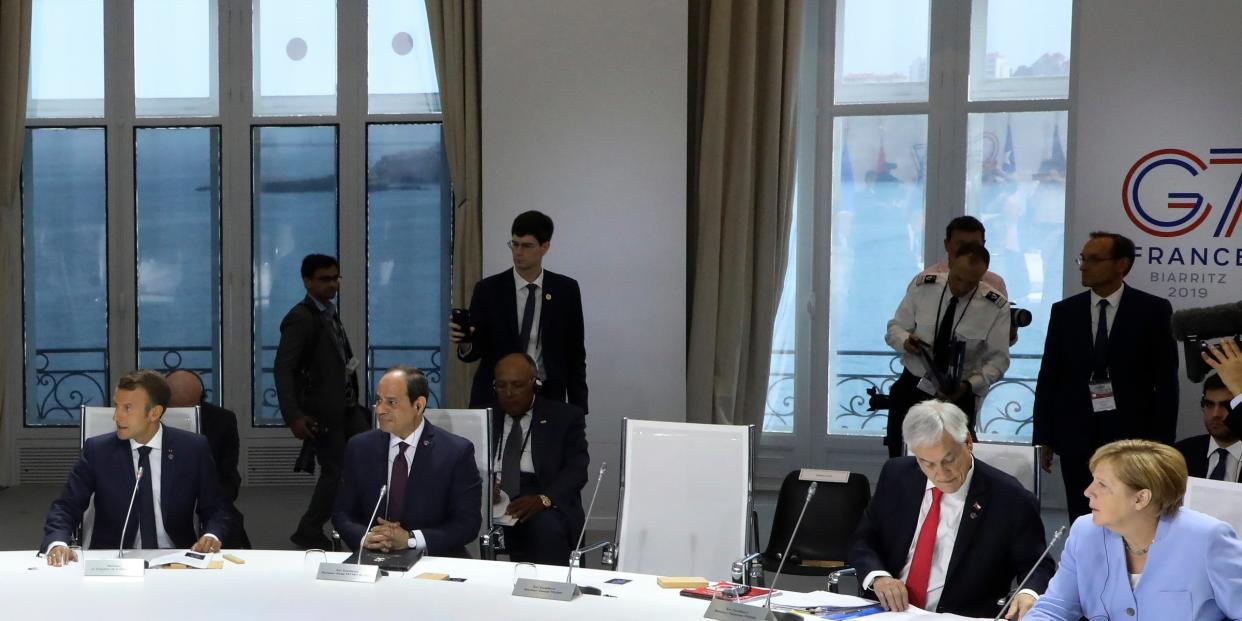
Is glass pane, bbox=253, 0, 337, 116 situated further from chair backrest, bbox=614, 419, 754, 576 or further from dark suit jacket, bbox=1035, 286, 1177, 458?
dark suit jacket, bbox=1035, 286, 1177, 458

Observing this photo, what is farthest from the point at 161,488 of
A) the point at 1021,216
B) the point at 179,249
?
the point at 1021,216

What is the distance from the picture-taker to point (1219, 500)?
338 cm

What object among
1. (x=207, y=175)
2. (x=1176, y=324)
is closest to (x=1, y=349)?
(x=207, y=175)

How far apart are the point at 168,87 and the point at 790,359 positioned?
4218mm

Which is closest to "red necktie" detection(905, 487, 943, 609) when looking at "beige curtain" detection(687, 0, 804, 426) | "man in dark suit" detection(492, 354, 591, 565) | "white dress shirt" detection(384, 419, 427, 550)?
"man in dark suit" detection(492, 354, 591, 565)

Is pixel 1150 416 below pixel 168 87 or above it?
below

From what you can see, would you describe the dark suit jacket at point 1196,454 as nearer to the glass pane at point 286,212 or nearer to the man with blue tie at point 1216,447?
the man with blue tie at point 1216,447

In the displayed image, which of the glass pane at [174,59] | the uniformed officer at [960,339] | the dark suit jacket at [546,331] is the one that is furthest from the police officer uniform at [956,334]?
the glass pane at [174,59]

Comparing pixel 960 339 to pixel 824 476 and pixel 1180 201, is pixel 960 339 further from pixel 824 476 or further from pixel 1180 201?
pixel 1180 201

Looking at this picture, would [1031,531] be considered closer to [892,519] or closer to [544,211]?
[892,519]

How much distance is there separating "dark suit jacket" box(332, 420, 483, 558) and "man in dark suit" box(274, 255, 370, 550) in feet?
5.90

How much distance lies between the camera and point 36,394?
7.98 meters

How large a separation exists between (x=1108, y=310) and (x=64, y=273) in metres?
6.17

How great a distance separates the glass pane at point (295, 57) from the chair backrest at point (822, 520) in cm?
434
